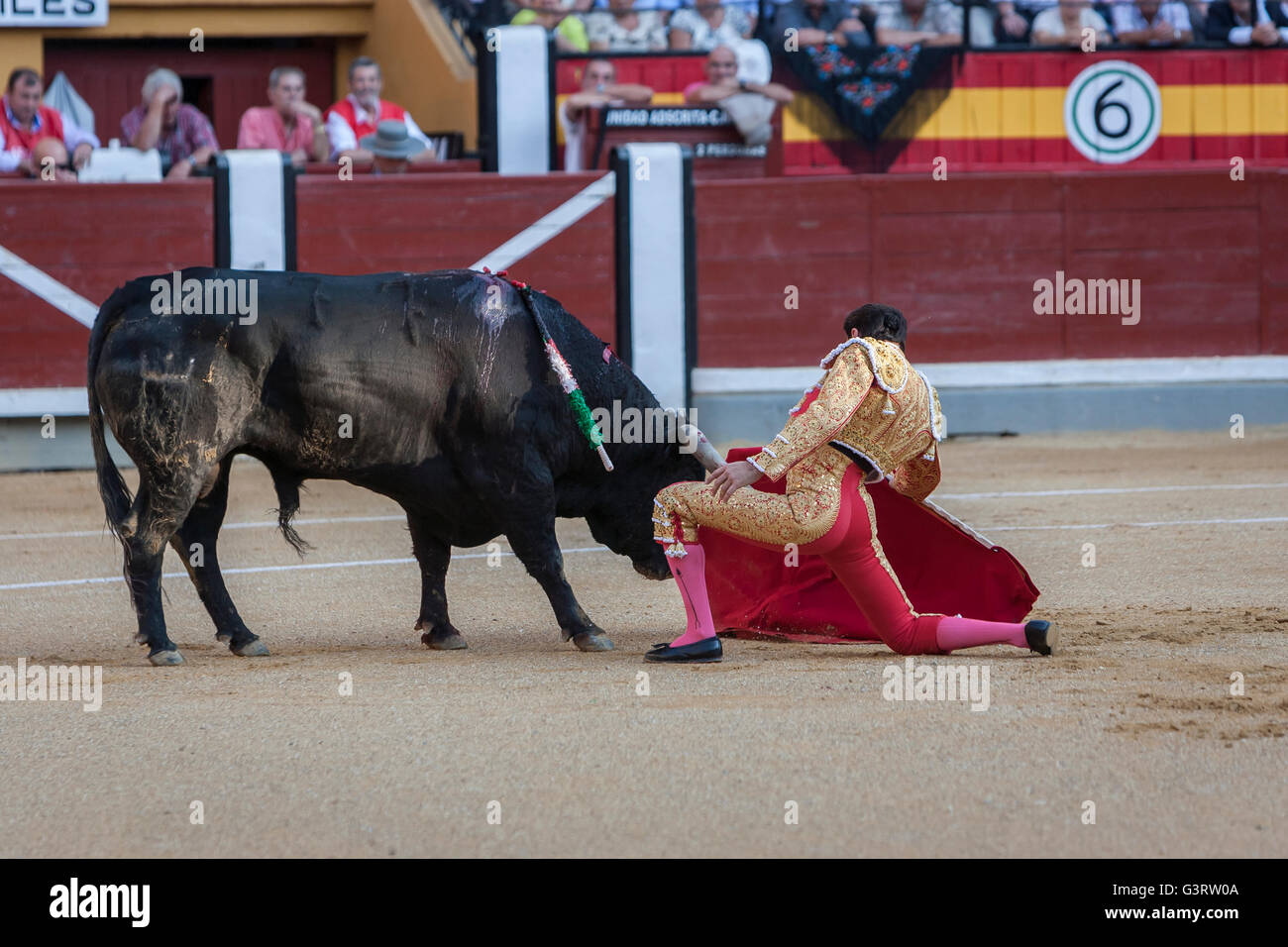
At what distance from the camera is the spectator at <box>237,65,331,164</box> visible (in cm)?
1054

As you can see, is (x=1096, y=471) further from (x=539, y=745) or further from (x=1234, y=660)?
(x=539, y=745)

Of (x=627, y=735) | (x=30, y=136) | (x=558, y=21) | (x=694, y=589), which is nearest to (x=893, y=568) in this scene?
(x=694, y=589)

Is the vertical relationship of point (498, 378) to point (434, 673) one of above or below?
above

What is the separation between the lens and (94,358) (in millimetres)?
4781

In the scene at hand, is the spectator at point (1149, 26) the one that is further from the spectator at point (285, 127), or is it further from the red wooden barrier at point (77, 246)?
the red wooden barrier at point (77, 246)

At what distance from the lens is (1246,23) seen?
12852 mm

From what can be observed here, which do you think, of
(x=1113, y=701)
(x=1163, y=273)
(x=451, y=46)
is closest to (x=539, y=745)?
(x=1113, y=701)

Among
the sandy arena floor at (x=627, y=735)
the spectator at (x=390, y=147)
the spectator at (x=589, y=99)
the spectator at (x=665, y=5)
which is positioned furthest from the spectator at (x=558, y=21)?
the sandy arena floor at (x=627, y=735)

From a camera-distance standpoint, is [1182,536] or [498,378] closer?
[498,378]

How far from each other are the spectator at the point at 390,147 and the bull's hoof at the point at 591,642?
6.12 m

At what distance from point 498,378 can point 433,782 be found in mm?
1735

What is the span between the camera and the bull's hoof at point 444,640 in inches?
197

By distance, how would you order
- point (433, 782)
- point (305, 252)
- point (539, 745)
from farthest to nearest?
point (305, 252)
point (539, 745)
point (433, 782)

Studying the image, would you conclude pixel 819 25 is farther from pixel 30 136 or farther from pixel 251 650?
pixel 251 650
